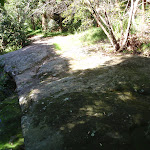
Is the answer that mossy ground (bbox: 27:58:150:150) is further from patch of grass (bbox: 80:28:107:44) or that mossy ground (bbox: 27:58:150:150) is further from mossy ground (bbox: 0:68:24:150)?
patch of grass (bbox: 80:28:107:44)

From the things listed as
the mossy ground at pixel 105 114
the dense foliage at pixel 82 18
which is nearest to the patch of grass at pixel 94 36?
the dense foliage at pixel 82 18

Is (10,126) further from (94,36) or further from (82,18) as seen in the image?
(94,36)

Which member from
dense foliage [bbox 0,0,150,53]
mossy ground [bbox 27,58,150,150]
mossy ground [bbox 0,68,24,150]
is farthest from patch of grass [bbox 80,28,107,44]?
mossy ground [bbox 0,68,24,150]

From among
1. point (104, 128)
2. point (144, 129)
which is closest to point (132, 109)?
point (144, 129)

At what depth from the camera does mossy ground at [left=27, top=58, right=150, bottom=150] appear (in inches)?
67.8

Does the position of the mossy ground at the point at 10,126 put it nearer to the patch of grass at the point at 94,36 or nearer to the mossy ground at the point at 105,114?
the mossy ground at the point at 105,114

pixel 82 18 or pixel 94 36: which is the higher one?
pixel 82 18

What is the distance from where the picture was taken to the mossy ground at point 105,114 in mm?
1722

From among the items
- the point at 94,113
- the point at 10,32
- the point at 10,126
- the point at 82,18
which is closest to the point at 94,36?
the point at 82,18

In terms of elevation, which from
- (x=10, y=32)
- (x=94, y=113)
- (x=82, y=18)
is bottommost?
(x=94, y=113)

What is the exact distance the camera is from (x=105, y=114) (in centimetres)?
215

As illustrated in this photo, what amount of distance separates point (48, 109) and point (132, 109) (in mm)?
1413

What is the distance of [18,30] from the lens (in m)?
11.3

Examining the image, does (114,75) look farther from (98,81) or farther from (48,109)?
(48,109)
